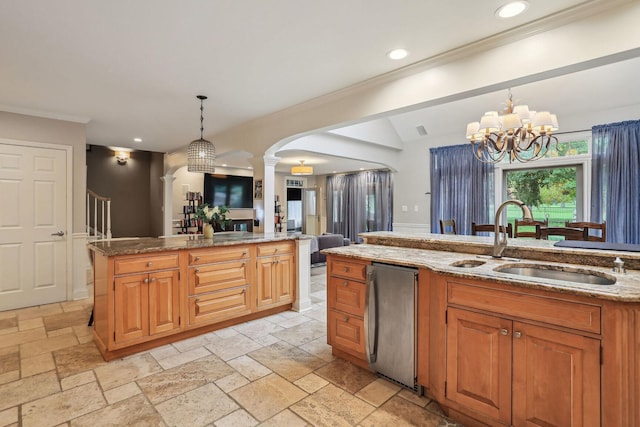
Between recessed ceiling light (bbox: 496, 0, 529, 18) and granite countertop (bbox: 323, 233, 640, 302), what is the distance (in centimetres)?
152

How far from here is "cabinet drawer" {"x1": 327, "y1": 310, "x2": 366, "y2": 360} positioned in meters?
2.50

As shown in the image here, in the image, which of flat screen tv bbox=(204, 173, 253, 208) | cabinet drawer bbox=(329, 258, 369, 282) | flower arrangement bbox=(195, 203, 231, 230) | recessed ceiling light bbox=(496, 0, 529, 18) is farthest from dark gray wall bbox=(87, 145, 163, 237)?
recessed ceiling light bbox=(496, 0, 529, 18)

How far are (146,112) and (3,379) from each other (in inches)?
119

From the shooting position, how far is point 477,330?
1.81m

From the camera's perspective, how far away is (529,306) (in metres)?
1.63

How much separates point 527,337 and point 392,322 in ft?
2.79

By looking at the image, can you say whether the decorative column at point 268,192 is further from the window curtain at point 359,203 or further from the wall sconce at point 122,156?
the window curtain at point 359,203

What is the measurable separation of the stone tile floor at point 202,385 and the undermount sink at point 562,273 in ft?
3.43

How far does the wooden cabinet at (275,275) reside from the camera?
364 cm

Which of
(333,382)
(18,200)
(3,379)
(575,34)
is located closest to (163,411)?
(333,382)

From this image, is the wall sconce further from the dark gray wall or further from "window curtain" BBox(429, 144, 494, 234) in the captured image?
"window curtain" BBox(429, 144, 494, 234)

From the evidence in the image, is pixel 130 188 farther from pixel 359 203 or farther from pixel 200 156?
pixel 359 203

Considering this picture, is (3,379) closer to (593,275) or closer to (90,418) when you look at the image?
(90,418)

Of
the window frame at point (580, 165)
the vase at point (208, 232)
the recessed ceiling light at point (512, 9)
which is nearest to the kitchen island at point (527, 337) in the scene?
the recessed ceiling light at point (512, 9)
